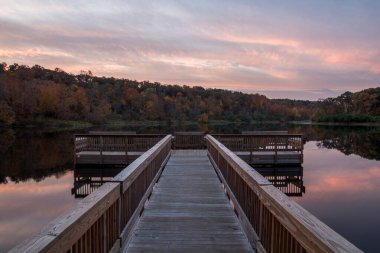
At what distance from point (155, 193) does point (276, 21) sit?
40.0ft

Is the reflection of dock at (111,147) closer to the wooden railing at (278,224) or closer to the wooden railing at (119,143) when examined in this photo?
the wooden railing at (119,143)

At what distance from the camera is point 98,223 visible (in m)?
3.04

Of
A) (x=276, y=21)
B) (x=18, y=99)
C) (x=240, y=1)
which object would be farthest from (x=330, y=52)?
(x=18, y=99)

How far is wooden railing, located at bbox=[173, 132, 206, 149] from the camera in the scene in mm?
17938

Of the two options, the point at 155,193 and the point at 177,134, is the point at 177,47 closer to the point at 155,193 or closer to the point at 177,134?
the point at 177,134

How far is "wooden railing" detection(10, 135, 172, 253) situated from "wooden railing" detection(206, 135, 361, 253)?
1.50 meters

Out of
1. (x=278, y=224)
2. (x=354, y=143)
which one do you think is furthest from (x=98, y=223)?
(x=354, y=143)

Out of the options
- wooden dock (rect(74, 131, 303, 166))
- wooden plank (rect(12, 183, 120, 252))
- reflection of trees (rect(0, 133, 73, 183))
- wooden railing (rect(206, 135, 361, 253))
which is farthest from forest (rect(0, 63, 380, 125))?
wooden plank (rect(12, 183, 120, 252))

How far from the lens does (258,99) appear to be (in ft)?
453

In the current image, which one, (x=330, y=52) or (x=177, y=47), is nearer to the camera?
(x=330, y=52)

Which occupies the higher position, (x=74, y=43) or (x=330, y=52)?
(x=74, y=43)

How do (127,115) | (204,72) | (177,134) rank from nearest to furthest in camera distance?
1. (177,134)
2. (204,72)
3. (127,115)

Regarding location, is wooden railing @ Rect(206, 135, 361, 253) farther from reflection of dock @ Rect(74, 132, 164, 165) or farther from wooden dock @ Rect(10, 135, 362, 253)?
reflection of dock @ Rect(74, 132, 164, 165)

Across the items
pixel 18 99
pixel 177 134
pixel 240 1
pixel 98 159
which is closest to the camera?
pixel 240 1
